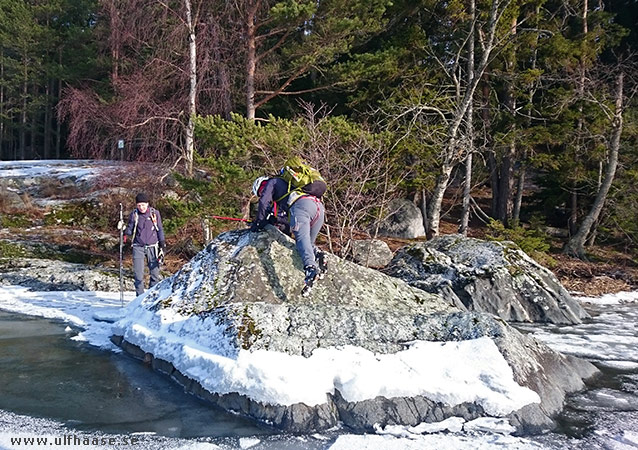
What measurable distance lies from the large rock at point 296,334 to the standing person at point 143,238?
162 cm

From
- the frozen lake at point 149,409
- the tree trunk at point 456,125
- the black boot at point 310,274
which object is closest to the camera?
the frozen lake at point 149,409

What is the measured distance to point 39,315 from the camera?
721 centimetres

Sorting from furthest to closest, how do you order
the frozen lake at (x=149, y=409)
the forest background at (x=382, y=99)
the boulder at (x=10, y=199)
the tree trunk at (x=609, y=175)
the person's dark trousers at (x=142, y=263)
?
1. the boulder at (x=10, y=199)
2. the tree trunk at (x=609, y=175)
3. the forest background at (x=382, y=99)
4. the person's dark trousers at (x=142, y=263)
5. the frozen lake at (x=149, y=409)

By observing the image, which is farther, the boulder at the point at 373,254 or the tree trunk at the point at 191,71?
the tree trunk at the point at 191,71

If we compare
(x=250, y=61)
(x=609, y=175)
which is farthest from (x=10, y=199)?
(x=609, y=175)

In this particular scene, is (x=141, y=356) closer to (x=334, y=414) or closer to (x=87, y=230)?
(x=334, y=414)

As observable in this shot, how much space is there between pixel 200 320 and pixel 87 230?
11.7 metres

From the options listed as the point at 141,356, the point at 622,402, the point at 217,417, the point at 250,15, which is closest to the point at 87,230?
the point at 250,15

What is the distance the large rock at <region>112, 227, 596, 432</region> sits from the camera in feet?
12.9

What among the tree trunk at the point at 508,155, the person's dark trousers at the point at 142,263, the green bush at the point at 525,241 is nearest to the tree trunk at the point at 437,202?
the green bush at the point at 525,241

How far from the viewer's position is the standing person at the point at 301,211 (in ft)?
17.8

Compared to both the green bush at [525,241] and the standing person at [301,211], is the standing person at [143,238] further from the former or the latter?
the green bush at [525,241]

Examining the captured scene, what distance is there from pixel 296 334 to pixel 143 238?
14.1 feet

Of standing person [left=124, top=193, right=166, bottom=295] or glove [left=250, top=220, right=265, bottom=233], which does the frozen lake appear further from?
glove [left=250, top=220, right=265, bottom=233]
